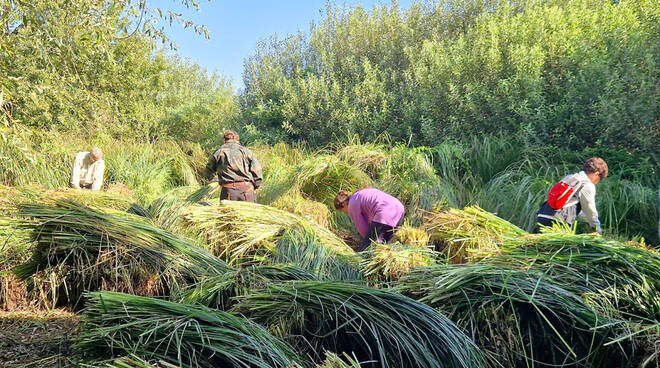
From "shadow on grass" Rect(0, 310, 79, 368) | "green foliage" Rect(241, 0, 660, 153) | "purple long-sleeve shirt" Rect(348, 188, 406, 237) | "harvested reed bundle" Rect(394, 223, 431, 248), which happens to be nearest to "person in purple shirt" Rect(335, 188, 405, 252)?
"purple long-sleeve shirt" Rect(348, 188, 406, 237)

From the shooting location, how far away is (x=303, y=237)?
408cm

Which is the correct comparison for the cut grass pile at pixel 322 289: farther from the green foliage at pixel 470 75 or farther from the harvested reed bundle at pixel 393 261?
the green foliage at pixel 470 75

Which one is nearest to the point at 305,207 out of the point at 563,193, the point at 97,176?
the point at 97,176

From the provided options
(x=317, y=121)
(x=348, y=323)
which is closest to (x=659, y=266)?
(x=348, y=323)

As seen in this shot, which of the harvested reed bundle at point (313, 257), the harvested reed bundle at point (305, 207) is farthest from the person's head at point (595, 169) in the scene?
the harvested reed bundle at point (305, 207)

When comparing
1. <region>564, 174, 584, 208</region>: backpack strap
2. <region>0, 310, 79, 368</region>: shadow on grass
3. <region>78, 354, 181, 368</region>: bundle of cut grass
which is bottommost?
<region>0, 310, 79, 368</region>: shadow on grass

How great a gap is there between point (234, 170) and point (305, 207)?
38.9 inches

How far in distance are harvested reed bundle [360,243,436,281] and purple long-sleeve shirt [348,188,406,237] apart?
1195mm

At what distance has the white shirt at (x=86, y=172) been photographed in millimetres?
6645

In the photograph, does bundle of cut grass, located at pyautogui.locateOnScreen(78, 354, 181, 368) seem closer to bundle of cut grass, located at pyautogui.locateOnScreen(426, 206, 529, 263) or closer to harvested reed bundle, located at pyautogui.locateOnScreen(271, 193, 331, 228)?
bundle of cut grass, located at pyautogui.locateOnScreen(426, 206, 529, 263)

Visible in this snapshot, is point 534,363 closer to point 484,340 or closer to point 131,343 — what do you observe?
point 484,340

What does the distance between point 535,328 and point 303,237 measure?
2.15 meters

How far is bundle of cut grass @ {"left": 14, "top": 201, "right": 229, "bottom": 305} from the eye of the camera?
289 cm

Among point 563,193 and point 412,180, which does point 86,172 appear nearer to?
point 412,180
